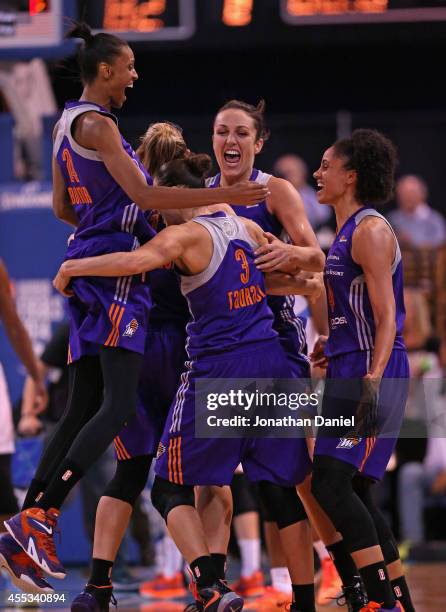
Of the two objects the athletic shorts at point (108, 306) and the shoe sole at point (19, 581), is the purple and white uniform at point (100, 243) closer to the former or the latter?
the athletic shorts at point (108, 306)

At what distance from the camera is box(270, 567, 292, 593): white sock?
20.1 feet

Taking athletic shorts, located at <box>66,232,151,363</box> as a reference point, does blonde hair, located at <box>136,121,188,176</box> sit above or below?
above

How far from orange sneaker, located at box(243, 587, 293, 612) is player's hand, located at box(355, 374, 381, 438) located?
4.26ft

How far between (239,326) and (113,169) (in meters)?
0.85

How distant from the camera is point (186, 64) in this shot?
13523mm

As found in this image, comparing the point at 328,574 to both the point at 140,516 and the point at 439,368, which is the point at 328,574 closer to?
the point at 140,516

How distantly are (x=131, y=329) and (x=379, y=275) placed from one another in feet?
3.39

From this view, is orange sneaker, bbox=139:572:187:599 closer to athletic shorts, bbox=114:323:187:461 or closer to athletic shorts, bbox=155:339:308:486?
athletic shorts, bbox=114:323:187:461

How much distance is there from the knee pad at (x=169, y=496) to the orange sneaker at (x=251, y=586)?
7.34ft

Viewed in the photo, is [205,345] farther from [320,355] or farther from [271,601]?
[271,601]

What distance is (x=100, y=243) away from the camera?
482 centimetres

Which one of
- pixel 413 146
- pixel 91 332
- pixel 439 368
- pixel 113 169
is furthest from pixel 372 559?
pixel 413 146

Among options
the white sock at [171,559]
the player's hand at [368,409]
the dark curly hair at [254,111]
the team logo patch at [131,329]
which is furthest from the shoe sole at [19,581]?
the white sock at [171,559]

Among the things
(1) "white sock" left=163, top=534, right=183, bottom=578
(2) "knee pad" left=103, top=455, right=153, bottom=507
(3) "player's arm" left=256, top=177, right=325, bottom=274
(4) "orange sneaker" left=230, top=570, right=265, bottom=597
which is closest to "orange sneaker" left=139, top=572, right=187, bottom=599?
(1) "white sock" left=163, top=534, right=183, bottom=578
